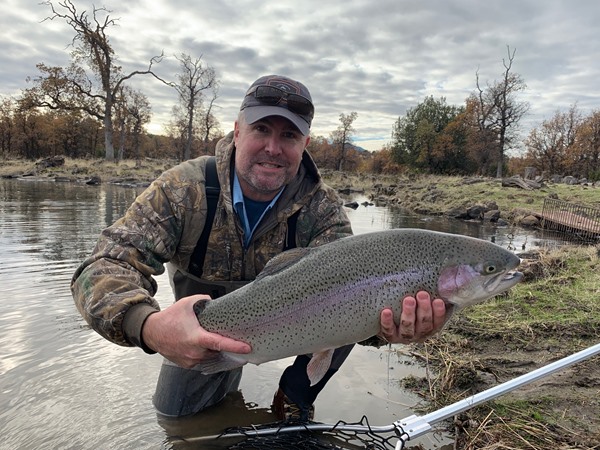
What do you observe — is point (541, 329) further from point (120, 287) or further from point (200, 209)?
point (120, 287)

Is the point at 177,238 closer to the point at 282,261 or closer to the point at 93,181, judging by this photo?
the point at 282,261

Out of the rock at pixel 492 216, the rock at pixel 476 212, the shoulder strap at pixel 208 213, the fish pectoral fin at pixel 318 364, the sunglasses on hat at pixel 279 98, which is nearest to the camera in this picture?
the fish pectoral fin at pixel 318 364

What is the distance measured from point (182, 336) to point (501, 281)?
1.78 metres

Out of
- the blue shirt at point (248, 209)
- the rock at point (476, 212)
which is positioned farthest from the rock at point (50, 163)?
the blue shirt at point (248, 209)

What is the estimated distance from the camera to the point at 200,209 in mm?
3232

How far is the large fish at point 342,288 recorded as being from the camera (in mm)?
2438

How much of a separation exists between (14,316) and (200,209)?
3.55m

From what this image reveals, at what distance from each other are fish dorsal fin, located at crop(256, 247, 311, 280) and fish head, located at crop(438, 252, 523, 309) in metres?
0.81

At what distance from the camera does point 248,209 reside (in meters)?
3.43

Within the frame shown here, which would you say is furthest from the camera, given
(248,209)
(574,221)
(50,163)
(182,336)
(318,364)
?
(50,163)

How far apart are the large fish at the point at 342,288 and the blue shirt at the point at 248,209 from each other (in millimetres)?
835

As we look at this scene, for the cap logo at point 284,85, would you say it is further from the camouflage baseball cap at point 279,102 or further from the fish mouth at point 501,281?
the fish mouth at point 501,281

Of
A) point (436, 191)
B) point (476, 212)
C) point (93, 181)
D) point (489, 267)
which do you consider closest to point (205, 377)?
point (489, 267)

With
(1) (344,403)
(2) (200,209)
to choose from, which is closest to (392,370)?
(1) (344,403)
